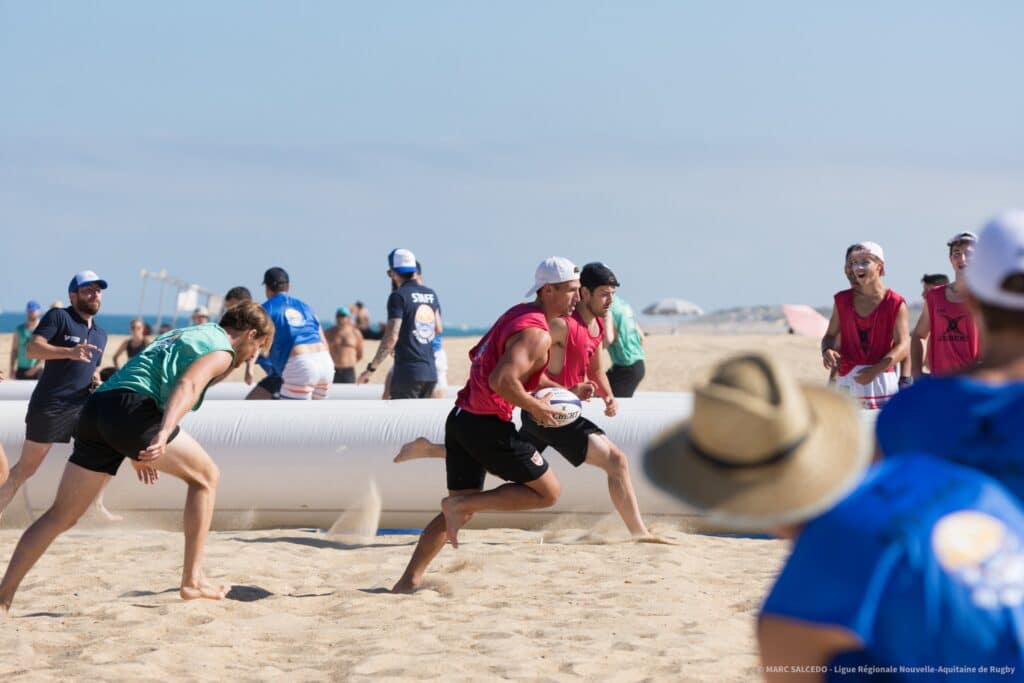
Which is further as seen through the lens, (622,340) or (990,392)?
(622,340)

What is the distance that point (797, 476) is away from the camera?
63.1 inches

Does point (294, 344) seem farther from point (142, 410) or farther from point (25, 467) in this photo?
point (142, 410)

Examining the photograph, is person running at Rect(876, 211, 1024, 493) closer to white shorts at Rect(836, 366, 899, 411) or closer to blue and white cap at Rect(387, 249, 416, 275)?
white shorts at Rect(836, 366, 899, 411)

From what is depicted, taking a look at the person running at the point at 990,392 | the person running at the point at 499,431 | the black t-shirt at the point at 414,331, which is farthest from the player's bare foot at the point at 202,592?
the person running at the point at 990,392

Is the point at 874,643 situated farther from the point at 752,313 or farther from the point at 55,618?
the point at 752,313

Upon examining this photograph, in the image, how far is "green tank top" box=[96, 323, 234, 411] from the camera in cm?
525

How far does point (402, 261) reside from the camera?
936cm

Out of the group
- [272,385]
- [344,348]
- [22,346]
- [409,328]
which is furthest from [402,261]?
[22,346]

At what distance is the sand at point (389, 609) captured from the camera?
479cm

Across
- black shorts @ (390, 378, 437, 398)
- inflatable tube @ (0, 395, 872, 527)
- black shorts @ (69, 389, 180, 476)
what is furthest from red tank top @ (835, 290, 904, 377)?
black shorts @ (69, 389, 180, 476)

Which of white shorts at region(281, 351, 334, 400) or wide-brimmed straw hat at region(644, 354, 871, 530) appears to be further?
white shorts at region(281, 351, 334, 400)

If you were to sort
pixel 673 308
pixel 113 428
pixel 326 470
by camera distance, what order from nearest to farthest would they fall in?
1. pixel 113 428
2. pixel 326 470
3. pixel 673 308

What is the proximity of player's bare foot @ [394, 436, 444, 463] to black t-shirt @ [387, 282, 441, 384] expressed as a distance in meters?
2.69

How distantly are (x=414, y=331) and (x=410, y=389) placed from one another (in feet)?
1.56
